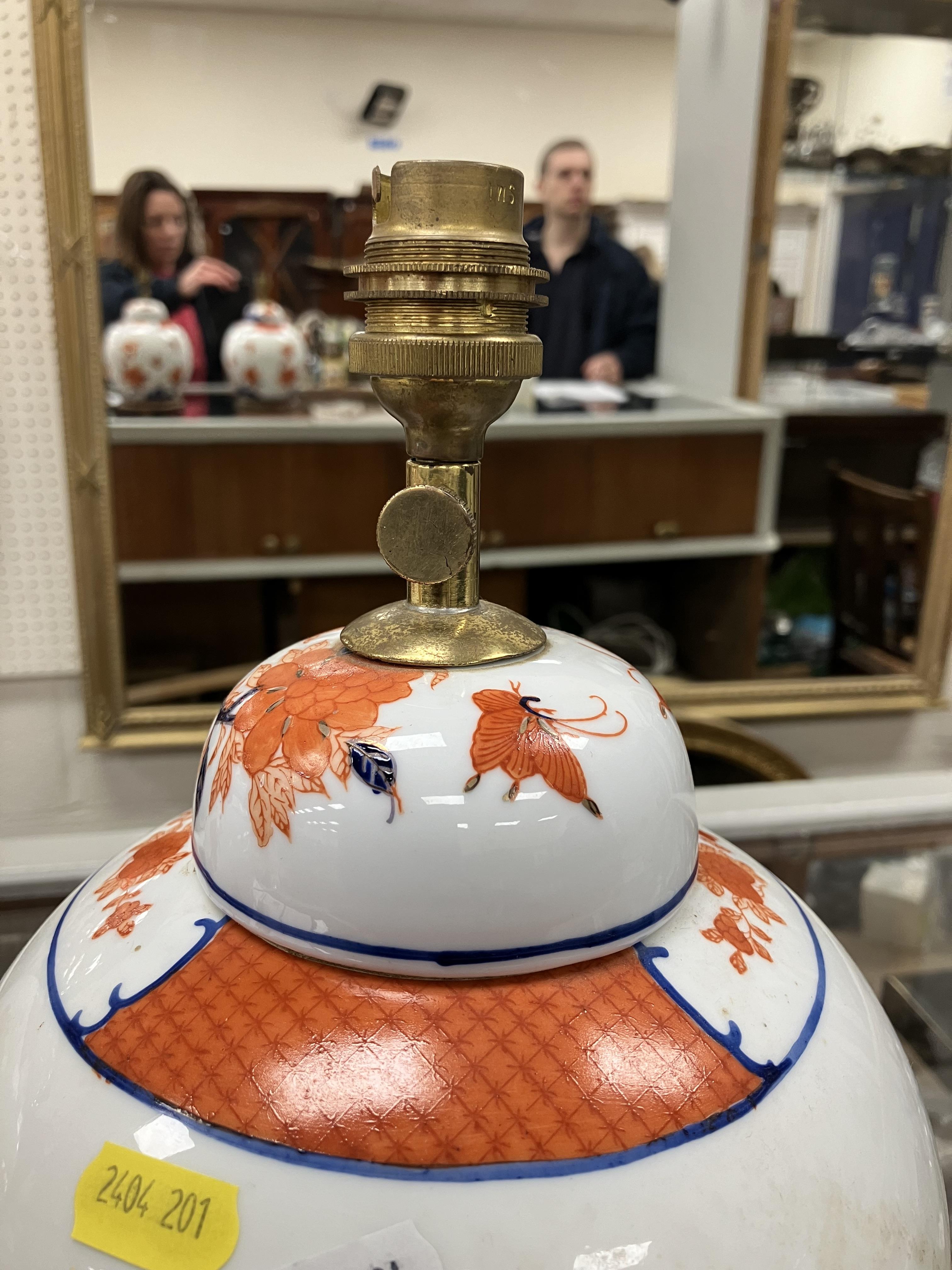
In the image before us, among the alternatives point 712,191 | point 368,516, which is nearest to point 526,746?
point 368,516

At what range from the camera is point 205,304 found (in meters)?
1.42

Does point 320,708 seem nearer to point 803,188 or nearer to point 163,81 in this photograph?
point 163,81

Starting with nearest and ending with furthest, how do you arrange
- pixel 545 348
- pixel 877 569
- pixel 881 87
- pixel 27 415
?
A: pixel 27 415
pixel 545 348
pixel 881 87
pixel 877 569

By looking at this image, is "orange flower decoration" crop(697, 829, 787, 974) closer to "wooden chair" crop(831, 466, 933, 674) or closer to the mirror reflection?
the mirror reflection

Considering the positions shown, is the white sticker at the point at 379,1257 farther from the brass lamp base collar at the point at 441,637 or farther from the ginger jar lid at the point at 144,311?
the ginger jar lid at the point at 144,311

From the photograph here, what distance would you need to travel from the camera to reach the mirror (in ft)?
4.32

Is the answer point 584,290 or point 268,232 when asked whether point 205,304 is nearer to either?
point 268,232

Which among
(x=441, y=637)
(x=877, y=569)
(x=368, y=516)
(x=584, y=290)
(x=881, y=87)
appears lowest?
(x=877, y=569)

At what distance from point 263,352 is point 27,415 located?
Result: 1.11 ft

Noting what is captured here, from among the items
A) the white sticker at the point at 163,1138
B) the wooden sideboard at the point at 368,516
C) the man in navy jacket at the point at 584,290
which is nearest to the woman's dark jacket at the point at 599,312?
the man in navy jacket at the point at 584,290

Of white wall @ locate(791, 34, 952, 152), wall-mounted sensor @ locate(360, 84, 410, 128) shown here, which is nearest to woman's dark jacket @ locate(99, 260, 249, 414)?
wall-mounted sensor @ locate(360, 84, 410, 128)

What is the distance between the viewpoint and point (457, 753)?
424 mm

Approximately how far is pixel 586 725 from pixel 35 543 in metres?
1.15

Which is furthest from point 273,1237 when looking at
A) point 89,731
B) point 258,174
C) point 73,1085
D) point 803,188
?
point 803,188
